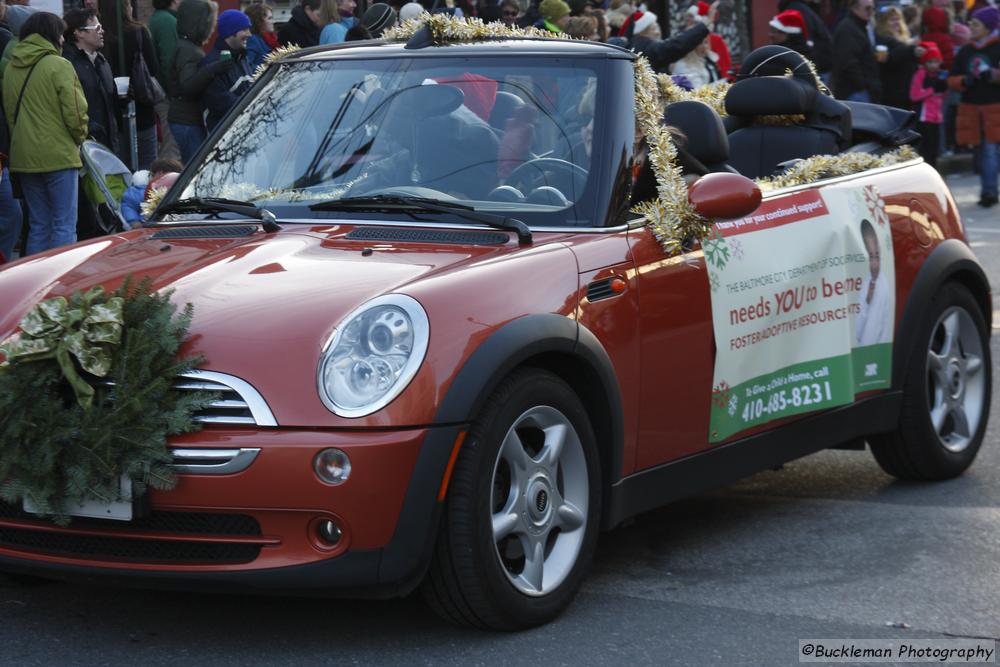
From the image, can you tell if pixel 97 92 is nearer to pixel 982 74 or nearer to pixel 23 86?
pixel 23 86

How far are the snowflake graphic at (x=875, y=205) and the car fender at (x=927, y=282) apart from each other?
0.31 metres

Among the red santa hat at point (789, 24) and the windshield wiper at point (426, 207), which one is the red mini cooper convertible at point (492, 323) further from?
the red santa hat at point (789, 24)

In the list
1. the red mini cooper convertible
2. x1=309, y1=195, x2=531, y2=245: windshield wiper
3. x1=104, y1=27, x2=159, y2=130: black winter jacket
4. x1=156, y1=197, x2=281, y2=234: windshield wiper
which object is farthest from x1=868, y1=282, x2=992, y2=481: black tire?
x1=104, y1=27, x2=159, y2=130: black winter jacket

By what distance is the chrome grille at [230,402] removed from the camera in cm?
412

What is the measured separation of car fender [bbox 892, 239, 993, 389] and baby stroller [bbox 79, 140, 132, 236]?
5355 mm

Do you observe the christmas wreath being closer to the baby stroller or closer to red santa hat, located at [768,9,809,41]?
the baby stroller

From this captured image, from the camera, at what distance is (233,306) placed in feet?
14.4

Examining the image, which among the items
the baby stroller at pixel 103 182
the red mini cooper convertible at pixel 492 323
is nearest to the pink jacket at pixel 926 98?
the baby stroller at pixel 103 182

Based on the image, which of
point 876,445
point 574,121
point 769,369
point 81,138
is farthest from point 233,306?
point 81,138

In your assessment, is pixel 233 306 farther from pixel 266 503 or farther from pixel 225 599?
pixel 225 599

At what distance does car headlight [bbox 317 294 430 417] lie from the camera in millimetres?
4160

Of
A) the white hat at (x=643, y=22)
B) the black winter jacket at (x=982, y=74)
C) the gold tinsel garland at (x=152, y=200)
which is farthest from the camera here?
the black winter jacket at (x=982, y=74)

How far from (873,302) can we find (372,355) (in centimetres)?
252

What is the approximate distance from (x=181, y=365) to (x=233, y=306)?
28 centimetres
